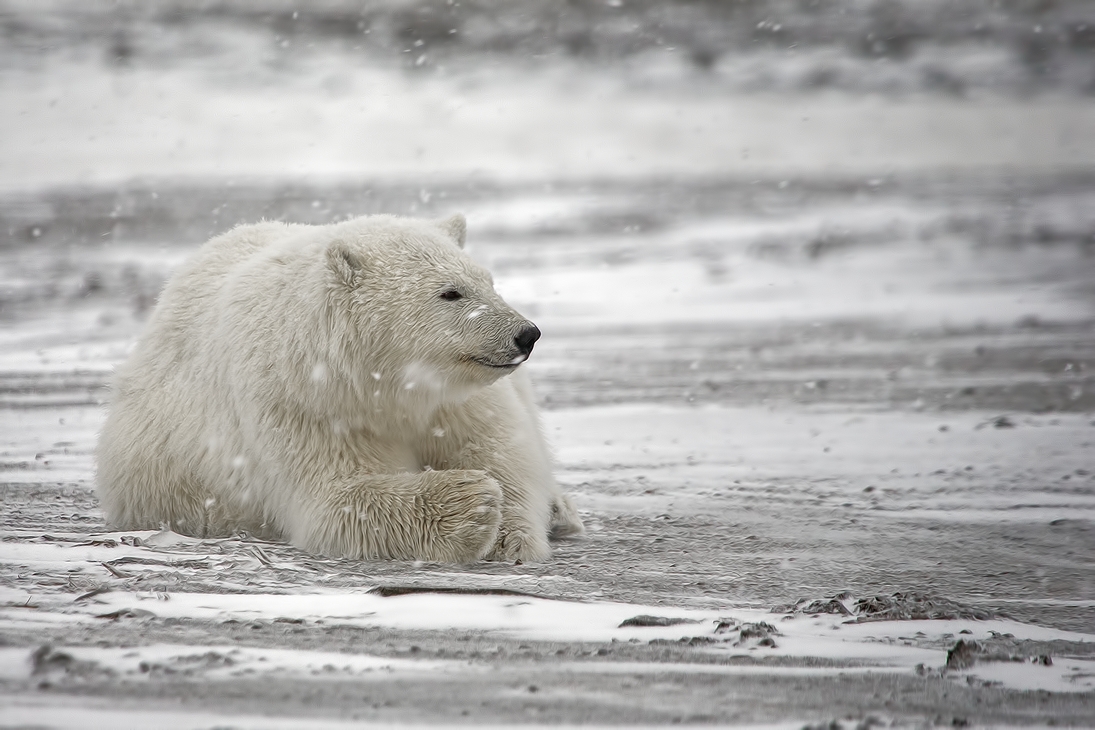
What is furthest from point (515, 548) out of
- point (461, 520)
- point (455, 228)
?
point (455, 228)

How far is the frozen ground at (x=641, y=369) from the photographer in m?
2.96

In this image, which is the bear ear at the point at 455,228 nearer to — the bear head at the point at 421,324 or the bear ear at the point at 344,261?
the bear head at the point at 421,324

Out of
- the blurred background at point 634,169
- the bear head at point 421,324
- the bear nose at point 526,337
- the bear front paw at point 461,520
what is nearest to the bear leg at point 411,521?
the bear front paw at point 461,520

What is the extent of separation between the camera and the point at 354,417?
4.45 meters

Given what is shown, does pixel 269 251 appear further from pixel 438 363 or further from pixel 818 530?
pixel 818 530

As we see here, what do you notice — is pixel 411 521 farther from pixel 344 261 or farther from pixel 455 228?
pixel 455 228

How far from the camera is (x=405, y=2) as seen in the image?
81.7 ft

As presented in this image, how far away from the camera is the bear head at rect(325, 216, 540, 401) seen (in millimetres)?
4387

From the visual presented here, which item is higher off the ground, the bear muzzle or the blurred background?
the blurred background

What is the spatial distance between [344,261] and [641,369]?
4.65m

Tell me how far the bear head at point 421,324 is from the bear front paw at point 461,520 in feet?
1.33

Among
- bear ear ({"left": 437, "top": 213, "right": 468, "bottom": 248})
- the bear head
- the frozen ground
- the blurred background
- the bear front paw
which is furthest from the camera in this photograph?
the blurred background

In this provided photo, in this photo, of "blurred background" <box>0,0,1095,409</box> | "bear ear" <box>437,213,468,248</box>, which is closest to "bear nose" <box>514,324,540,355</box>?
"bear ear" <box>437,213,468,248</box>

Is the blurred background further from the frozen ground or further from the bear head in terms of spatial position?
the bear head
